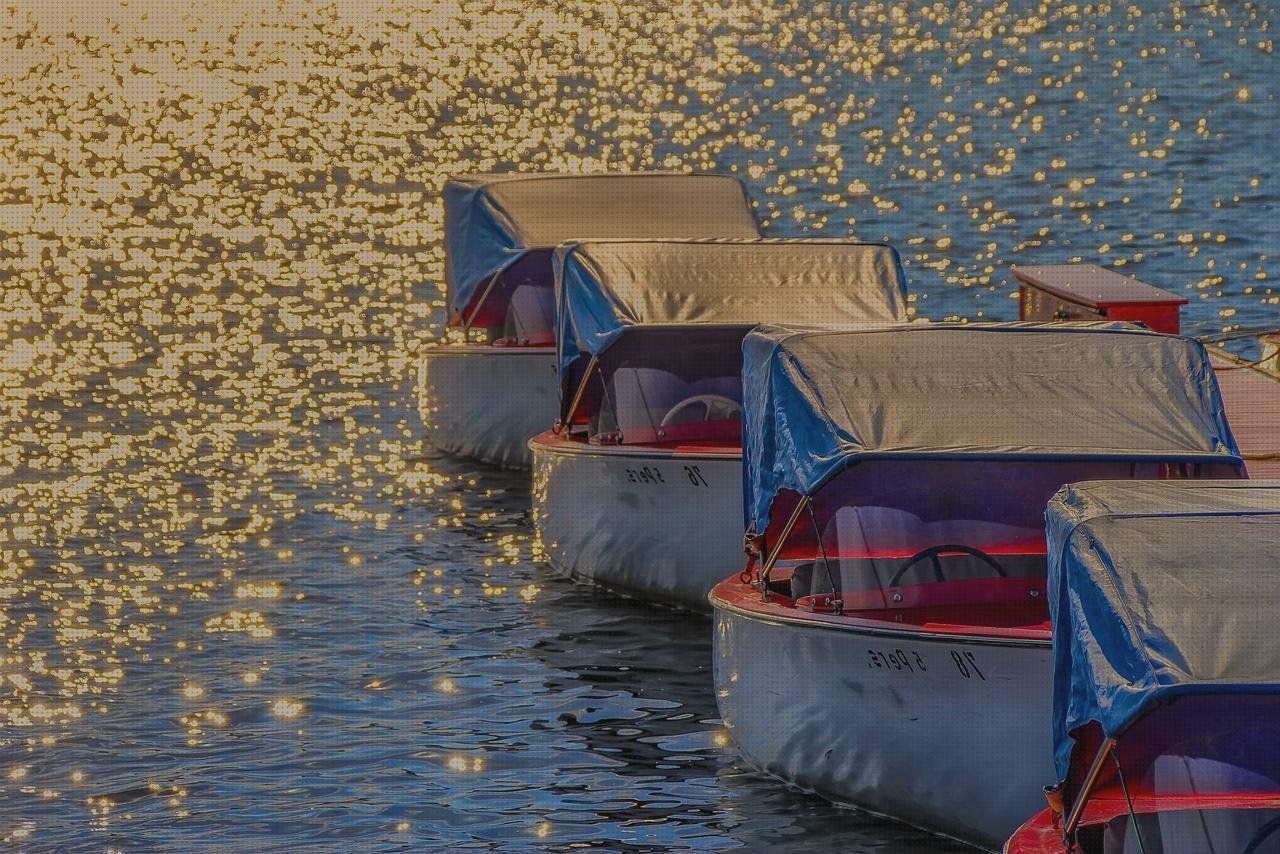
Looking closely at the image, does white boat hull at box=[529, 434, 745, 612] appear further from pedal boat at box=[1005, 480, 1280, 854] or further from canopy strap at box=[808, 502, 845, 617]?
pedal boat at box=[1005, 480, 1280, 854]

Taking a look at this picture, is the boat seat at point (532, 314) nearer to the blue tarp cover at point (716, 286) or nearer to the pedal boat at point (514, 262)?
the pedal boat at point (514, 262)

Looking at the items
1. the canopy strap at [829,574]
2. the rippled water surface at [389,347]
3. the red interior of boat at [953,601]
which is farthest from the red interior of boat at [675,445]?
the red interior of boat at [953,601]

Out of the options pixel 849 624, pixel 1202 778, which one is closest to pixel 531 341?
pixel 849 624

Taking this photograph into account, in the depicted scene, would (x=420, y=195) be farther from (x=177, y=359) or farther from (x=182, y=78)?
(x=182, y=78)

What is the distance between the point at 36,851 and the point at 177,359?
24.7 m

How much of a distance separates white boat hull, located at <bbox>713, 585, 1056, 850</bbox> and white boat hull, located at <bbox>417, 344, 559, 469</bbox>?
12.9 m

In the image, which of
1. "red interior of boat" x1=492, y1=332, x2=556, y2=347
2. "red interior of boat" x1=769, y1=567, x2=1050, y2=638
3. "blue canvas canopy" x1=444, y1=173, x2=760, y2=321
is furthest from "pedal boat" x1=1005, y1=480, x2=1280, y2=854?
"blue canvas canopy" x1=444, y1=173, x2=760, y2=321

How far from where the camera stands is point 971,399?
59.5 feet

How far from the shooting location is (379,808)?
1827 cm

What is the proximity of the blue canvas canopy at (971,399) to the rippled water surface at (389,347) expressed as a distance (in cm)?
272

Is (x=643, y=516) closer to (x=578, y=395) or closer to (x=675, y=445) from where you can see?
(x=675, y=445)

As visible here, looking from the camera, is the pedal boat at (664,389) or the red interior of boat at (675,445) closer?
the red interior of boat at (675,445)

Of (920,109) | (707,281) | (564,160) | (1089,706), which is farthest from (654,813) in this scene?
(920,109)

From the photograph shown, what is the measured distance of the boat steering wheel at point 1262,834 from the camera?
468 inches
